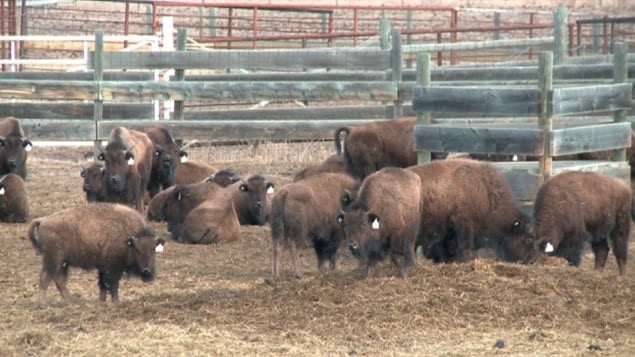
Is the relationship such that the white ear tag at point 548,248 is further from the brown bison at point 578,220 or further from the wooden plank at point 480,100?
the wooden plank at point 480,100

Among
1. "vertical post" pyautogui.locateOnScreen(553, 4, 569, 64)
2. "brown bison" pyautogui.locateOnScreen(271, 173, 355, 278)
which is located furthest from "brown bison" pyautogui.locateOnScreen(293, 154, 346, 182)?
"vertical post" pyautogui.locateOnScreen(553, 4, 569, 64)

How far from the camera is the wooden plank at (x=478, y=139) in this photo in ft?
46.1

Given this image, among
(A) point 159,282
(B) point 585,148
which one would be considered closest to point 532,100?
(B) point 585,148

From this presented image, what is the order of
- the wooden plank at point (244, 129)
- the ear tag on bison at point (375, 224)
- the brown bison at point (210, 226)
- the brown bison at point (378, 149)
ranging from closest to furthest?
the ear tag on bison at point (375, 224)
the brown bison at point (210, 226)
the brown bison at point (378, 149)
the wooden plank at point (244, 129)

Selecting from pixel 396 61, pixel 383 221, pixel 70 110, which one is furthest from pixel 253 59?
pixel 383 221

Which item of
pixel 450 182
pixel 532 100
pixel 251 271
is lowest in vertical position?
pixel 251 271

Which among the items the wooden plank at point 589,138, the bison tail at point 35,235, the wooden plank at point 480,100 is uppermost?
the wooden plank at point 480,100

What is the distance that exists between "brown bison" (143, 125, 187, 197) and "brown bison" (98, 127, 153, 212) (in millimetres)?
290

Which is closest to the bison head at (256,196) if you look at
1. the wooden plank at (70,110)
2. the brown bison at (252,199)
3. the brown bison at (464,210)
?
the brown bison at (252,199)

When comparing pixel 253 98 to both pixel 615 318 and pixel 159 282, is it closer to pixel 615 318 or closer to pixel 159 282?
pixel 159 282

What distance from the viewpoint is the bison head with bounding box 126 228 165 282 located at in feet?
38.7

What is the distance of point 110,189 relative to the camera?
17.0 metres

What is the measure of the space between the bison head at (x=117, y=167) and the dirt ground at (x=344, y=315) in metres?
3.94

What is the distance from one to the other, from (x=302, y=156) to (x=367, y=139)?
5.72m
